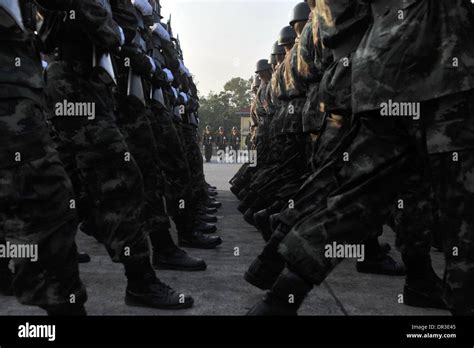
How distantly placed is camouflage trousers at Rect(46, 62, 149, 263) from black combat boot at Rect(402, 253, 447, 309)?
136 cm

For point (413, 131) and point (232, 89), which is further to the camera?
point (232, 89)

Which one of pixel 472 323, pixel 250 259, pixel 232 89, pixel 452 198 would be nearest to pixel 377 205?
pixel 452 198

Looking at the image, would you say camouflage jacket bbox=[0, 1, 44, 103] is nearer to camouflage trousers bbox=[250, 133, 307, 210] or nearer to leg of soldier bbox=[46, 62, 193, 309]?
leg of soldier bbox=[46, 62, 193, 309]

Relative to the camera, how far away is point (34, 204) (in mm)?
1641

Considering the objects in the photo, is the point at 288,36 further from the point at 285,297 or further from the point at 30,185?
the point at 30,185

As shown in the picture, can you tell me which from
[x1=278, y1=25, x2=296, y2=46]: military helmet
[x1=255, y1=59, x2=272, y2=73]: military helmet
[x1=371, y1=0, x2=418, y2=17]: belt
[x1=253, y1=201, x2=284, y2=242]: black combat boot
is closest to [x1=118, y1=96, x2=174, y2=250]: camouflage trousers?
[x1=253, y1=201, x2=284, y2=242]: black combat boot

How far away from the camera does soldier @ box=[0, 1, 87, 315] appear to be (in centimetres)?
162

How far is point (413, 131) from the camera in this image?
1.66 m

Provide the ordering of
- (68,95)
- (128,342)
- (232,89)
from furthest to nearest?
(232,89)
(68,95)
(128,342)

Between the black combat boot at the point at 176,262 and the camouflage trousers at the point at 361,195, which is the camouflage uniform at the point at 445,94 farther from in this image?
the black combat boot at the point at 176,262

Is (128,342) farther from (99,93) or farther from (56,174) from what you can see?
(99,93)

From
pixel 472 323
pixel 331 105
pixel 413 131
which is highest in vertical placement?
pixel 331 105

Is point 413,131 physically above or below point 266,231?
above

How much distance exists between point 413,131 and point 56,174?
124cm
